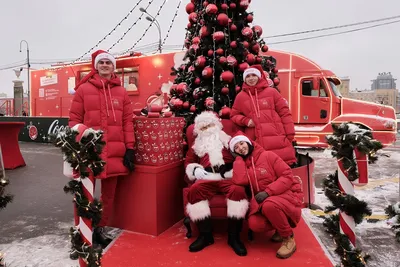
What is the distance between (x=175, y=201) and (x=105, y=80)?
1.68 metres

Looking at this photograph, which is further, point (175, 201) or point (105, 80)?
point (175, 201)

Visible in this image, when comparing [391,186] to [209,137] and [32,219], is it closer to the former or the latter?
[209,137]

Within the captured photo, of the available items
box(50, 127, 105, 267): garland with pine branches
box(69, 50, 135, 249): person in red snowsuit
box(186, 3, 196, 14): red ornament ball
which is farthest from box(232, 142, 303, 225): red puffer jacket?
box(186, 3, 196, 14): red ornament ball

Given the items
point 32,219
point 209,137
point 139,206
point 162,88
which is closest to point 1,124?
point 32,219

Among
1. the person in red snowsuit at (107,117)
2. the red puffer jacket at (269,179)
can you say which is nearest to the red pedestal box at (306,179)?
the red puffer jacket at (269,179)

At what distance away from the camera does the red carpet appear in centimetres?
292

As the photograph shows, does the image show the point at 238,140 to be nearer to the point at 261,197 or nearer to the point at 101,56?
the point at 261,197

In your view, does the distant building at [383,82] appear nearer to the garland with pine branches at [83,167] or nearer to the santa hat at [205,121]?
the santa hat at [205,121]

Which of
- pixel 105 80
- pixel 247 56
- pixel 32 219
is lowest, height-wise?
pixel 32 219

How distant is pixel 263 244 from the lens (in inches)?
132

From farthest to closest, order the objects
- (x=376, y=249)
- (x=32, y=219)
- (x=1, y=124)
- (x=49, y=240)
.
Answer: (x=1, y=124), (x=32, y=219), (x=49, y=240), (x=376, y=249)

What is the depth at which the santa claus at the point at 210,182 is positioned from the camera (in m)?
3.16

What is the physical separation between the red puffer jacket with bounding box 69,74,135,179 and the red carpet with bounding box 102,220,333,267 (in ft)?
2.55

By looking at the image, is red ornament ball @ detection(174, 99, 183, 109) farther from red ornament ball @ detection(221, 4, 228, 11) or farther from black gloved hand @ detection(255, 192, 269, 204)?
black gloved hand @ detection(255, 192, 269, 204)
